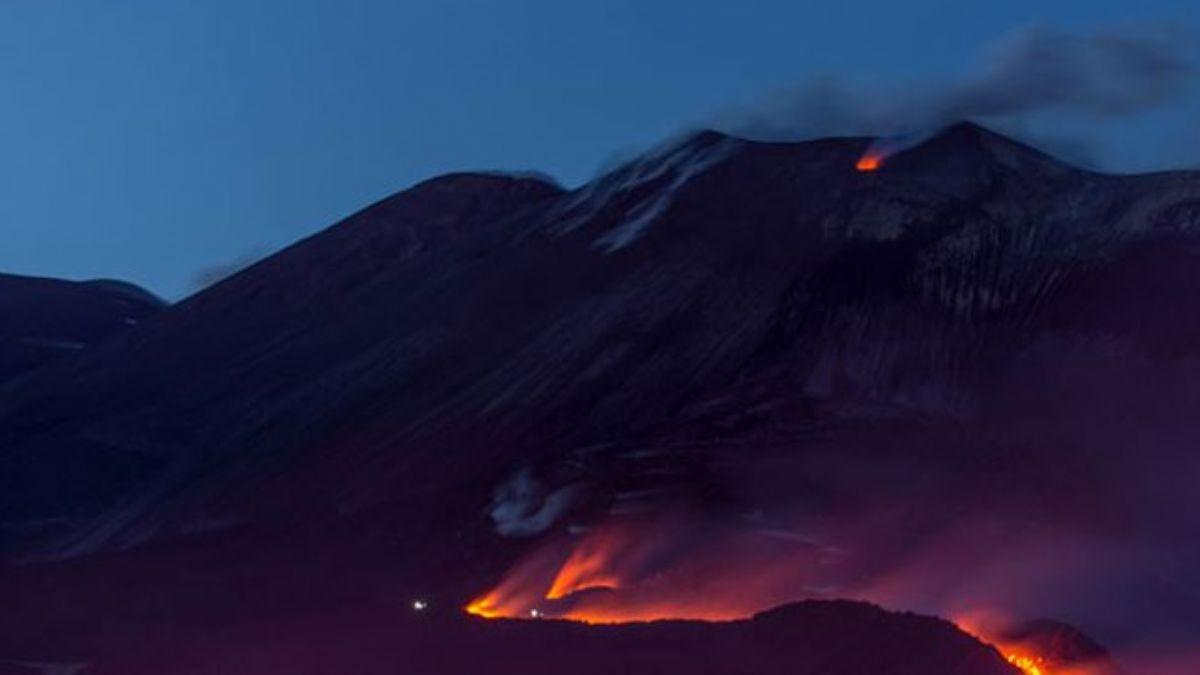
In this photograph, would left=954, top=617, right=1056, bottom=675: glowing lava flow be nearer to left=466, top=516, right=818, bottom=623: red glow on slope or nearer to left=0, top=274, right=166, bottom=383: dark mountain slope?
left=466, top=516, right=818, bottom=623: red glow on slope

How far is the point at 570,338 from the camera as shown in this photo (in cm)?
4134

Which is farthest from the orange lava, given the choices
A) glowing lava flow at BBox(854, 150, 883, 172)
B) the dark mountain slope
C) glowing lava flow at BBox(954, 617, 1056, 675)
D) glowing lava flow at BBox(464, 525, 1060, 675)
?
the dark mountain slope

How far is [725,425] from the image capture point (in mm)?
35750

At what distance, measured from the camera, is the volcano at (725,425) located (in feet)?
97.7

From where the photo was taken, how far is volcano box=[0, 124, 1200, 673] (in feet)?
97.7

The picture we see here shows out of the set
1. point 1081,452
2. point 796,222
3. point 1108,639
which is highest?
point 796,222

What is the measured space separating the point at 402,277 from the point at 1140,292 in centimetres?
2208

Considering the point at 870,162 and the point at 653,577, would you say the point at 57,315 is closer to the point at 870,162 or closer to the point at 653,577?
the point at 870,162

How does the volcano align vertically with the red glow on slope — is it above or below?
above

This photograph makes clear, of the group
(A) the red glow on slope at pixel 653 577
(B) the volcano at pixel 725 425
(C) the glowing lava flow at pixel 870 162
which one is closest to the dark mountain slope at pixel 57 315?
(B) the volcano at pixel 725 425

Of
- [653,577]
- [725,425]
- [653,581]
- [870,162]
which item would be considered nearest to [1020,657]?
[653,581]

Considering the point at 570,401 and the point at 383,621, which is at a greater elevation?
the point at 570,401

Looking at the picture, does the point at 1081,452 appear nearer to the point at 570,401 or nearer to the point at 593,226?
the point at 570,401

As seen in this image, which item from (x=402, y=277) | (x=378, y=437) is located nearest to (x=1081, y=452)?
(x=378, y=437)
